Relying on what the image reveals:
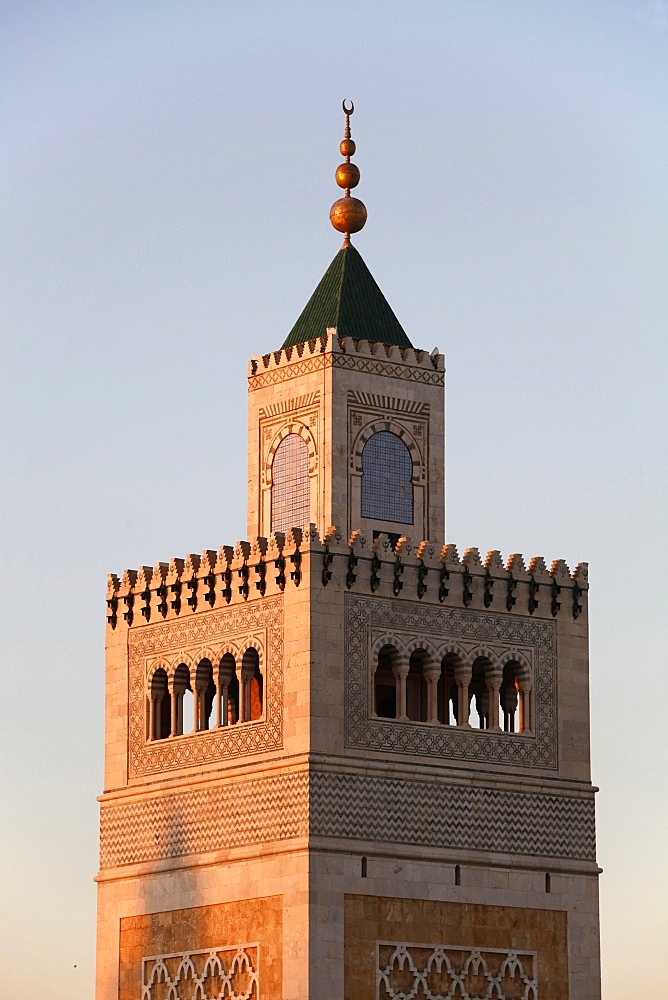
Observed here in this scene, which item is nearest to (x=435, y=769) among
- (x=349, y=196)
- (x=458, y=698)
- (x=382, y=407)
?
(x=458, y=698)

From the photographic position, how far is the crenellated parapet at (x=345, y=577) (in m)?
47.4

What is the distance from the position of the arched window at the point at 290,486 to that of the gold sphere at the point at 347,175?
4.14 meters

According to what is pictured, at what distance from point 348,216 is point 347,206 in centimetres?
15

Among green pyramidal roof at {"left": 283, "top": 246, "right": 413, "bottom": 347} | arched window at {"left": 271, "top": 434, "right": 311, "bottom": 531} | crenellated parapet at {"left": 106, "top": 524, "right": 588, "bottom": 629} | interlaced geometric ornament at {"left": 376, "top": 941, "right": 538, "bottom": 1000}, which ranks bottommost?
interlaced geometric ornament at {"left": 376, "top": 941, "right": 538, "bottom": 1000}

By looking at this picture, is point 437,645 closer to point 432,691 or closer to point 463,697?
point 432,691

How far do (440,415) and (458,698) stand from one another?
4.34 m

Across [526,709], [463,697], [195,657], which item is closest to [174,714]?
[195,657]

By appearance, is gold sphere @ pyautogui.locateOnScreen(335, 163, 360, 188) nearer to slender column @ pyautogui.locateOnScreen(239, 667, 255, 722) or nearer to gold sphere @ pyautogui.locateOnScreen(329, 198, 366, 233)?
gold sphere @ pyautogui.locateOnScreen(329, 198, 366, 233)

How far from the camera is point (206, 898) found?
157 ft

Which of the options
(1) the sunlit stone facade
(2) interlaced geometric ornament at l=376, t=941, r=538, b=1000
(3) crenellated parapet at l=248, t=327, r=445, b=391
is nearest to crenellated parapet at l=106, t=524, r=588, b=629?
(1) the sunlit stone facade

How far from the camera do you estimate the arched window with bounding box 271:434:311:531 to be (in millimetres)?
49094

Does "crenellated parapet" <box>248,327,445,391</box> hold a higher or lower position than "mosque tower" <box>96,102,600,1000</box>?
higher

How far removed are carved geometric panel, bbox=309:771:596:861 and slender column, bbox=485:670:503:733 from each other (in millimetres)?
912

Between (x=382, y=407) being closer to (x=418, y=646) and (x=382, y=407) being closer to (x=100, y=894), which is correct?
(x=418, y=646)
